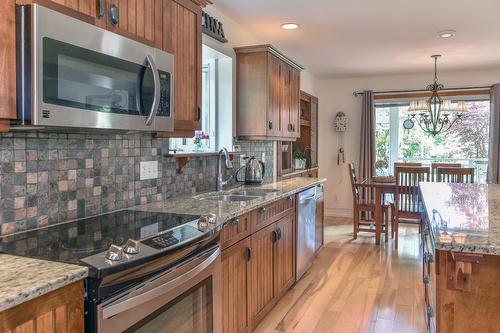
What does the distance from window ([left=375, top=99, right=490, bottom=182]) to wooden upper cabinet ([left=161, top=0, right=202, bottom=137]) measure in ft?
15.9

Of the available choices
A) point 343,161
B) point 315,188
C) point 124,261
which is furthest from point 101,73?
point 343,161

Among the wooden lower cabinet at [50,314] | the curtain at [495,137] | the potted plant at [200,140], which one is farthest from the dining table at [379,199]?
the wooden lower cabinet at [50,314]

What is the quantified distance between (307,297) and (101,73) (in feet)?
8.26

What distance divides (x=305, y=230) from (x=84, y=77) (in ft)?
8.93

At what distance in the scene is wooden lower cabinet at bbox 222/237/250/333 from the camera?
228 cm

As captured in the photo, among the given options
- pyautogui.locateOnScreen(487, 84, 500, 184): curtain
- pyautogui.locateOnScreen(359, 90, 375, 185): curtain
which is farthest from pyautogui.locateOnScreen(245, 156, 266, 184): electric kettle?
pyautogui.locateOnScreen(487, 84, 500, 184): curtain

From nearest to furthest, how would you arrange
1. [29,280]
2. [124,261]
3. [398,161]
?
[29,280] → [124,261] → [398,161]

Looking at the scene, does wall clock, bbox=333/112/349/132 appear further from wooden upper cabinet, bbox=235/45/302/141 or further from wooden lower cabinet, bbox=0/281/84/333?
wooden lower cabinet, bbox=0/281/84/333

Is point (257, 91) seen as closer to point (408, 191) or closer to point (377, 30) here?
point (377, 30)

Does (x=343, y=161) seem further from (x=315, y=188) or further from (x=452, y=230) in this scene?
(x=452, y=230)

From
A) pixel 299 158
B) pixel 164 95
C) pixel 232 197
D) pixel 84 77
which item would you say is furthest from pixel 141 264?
pixel 299 158

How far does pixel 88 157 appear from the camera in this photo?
2.03m

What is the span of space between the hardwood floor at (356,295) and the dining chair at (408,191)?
0.41 m

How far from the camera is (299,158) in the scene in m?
6.14
